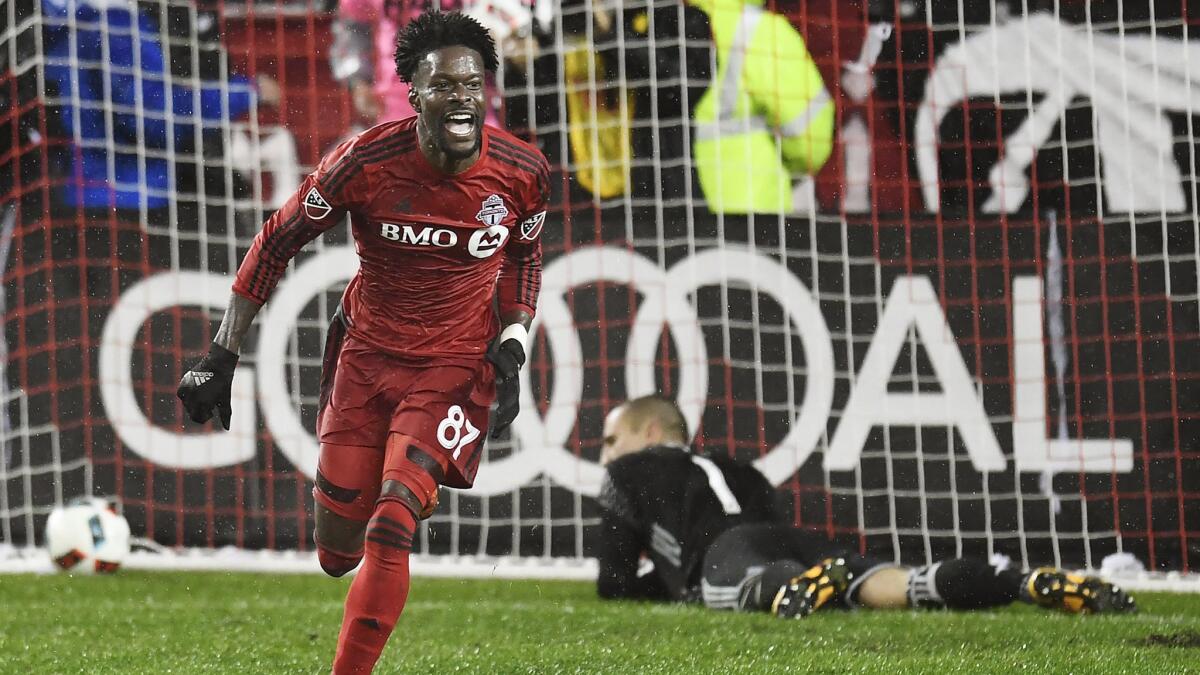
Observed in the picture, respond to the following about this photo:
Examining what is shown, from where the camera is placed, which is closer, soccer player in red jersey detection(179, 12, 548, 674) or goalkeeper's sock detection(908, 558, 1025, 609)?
soccer player in red jersey detection(179, 12, 548, 674)

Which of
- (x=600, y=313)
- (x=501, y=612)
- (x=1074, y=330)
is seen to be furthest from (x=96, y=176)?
(x=1074, y=330)

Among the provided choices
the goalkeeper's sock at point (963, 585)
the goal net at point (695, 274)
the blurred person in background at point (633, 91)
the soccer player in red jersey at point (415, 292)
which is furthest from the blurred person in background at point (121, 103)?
the goalkeeper's sock at point (963, 585)

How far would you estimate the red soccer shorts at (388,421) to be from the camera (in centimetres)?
402

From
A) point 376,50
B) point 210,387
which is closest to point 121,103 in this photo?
point 376,50

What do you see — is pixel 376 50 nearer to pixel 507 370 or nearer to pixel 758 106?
pixel 758 106

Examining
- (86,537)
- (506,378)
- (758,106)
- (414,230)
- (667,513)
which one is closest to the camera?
(414,230)

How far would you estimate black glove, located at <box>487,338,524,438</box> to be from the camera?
4117mm

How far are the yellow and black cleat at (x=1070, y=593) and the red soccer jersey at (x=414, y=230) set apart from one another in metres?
2.19

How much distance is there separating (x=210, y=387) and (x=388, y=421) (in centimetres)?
47

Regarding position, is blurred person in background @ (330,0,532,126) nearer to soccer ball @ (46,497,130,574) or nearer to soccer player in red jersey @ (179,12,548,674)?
soccer ball @ (46,497,130,574)

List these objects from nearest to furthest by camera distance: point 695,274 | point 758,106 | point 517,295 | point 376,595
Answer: point 376,595
point 517,295
point 695,274
point 758,106

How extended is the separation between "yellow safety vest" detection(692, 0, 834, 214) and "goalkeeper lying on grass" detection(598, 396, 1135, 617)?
4.74 feet

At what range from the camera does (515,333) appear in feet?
14.1

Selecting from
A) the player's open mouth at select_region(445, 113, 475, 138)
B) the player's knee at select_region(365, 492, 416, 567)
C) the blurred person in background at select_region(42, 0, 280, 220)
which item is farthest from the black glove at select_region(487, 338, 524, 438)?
the blurred person in background at select_region(42, 0, 280, 220)
